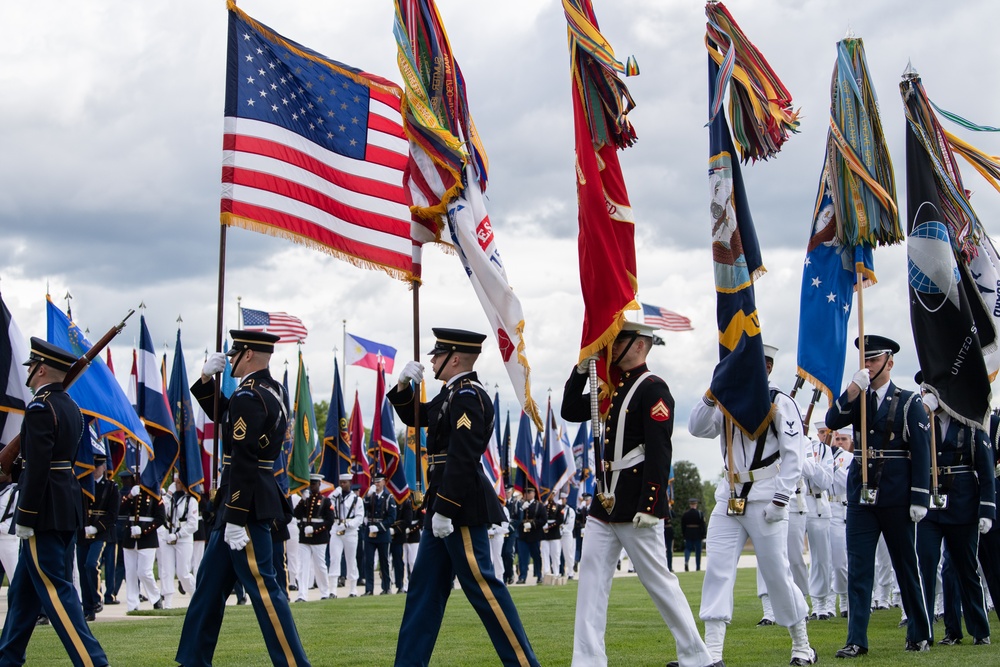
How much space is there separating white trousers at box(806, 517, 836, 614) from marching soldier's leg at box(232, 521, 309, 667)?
7336mm

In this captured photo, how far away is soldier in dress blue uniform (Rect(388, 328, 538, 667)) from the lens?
7156mm

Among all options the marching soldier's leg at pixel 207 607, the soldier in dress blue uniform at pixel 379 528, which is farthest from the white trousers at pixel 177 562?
the marching soldier's leg at pixel 207 607

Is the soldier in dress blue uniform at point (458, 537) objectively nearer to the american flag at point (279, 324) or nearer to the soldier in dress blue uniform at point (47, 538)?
the soldier in dress blue uniform at point (47, 538)

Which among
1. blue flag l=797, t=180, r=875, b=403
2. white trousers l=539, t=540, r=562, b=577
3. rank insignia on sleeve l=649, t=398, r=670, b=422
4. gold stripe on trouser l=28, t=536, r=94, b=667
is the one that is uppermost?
blue flag l=797, t=180, r=875, b=403

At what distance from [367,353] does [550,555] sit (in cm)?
724

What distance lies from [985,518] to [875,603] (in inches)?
208

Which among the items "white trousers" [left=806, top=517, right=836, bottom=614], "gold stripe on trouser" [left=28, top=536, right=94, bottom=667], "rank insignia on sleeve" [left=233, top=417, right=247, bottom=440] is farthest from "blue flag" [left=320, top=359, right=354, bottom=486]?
"rank insignia on sleeve" [left=233, top=417, right=247, bottom=440]

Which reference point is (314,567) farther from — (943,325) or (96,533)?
(943,325)

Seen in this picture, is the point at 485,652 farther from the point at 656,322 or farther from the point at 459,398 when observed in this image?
the point at 656,322

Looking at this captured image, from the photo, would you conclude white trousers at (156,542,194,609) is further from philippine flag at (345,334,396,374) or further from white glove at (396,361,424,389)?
white glove at (396,361,424,389)

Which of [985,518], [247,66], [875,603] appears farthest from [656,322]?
[247,66]

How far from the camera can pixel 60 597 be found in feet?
25.3

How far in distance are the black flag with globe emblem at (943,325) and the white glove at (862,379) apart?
1453mm

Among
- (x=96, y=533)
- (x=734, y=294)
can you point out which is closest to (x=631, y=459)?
(x=734, y=294)
